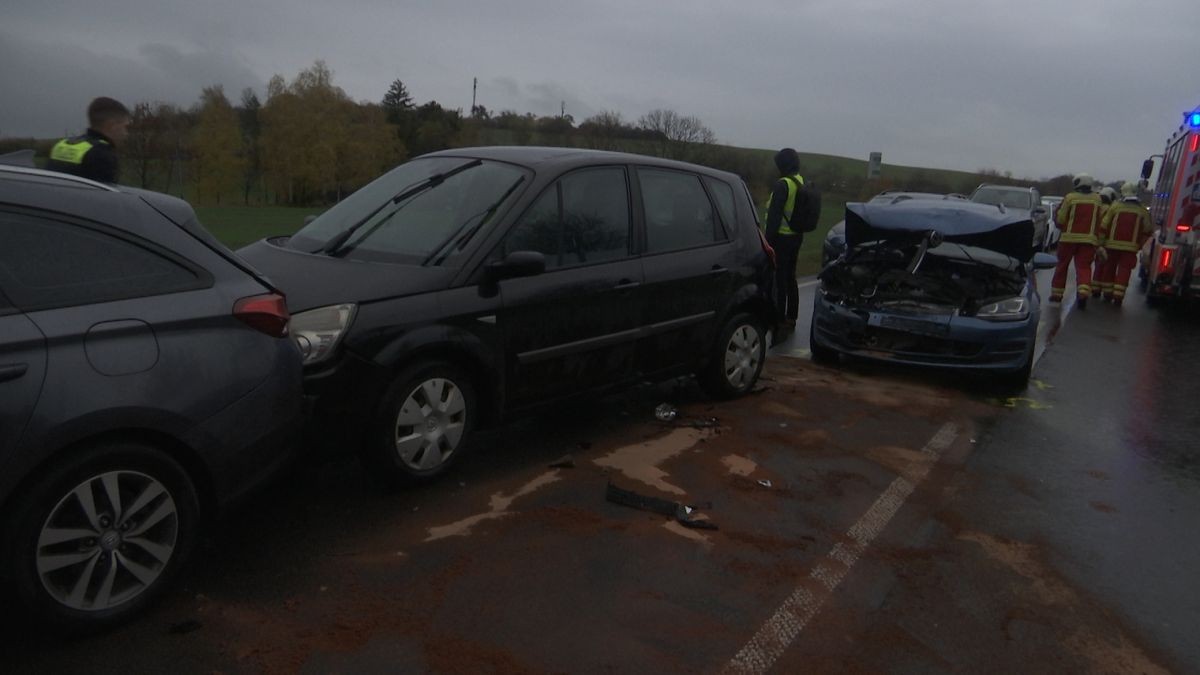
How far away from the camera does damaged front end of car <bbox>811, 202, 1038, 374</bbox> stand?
24.7 ft

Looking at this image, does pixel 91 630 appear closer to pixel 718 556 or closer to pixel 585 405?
pixel 718 556

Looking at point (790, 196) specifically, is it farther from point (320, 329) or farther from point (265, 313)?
point (265, 313)

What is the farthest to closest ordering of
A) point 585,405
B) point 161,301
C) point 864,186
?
point 864,186
point 585,405
point 161,301

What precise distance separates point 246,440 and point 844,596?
2.51 m

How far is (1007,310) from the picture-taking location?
25.0 feet

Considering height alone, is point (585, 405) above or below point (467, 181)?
below

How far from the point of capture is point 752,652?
3240 millimetres

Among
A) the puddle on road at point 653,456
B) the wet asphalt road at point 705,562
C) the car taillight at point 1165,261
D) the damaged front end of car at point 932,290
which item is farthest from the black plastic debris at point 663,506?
the car taillight at point 1165,261

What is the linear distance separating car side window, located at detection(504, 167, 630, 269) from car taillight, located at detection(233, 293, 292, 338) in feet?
4.79

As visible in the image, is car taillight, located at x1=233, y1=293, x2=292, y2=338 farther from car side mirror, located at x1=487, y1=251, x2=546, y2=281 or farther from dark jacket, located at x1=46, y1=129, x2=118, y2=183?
dark jacket, located at x1=46, y1=129, x2=118, y2=183

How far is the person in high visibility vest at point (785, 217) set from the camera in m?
9.78

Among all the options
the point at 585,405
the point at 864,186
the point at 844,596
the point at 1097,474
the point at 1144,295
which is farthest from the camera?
the point at 864,186

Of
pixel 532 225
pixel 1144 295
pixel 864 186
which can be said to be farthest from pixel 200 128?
pixel 532 225

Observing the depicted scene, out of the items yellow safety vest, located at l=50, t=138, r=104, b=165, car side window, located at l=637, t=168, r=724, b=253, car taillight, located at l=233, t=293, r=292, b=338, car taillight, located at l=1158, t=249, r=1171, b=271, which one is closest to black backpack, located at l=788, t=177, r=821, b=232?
car side window, located at l=637, t=168, r=724, b=253
